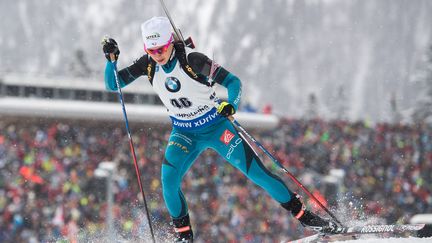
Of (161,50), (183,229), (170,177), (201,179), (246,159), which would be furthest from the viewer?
(201,179)

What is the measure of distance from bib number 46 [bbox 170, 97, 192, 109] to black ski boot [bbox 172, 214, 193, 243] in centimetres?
116

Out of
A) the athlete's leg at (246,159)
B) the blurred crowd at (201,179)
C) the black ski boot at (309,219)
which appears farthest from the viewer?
the blurred crowd at (201,179)

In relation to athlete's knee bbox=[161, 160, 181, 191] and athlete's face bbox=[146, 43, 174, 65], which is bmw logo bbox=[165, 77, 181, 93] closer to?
athlete's face bbox=[146, 43, 174, 65]

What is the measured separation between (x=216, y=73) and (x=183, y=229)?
1673 millimetres

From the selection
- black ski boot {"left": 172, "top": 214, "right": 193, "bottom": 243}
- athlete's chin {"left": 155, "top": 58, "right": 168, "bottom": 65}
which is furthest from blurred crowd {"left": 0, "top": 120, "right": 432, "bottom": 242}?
athlete's chin {"left": 155, "top": 58, "right": 168, "bottom": 65}

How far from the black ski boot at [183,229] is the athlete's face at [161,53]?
64.8 inches

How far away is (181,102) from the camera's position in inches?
267

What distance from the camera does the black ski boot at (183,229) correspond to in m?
6.93

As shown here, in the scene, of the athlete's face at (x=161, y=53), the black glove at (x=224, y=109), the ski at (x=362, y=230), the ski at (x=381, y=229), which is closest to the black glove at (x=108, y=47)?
the athlete's face at (x=161, y=53)

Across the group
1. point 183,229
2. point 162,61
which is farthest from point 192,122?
point 183,229

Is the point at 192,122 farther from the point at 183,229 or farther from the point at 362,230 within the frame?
the point at 362,230

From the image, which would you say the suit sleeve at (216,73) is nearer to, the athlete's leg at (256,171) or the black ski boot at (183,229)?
the athlete's leg at (256,171)

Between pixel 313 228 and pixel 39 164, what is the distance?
40.3ft

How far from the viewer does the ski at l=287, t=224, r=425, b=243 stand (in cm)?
673
